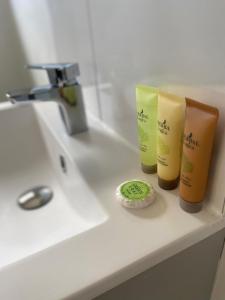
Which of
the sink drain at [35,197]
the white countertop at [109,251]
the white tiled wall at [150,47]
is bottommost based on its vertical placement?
the sink drain at [35,197]

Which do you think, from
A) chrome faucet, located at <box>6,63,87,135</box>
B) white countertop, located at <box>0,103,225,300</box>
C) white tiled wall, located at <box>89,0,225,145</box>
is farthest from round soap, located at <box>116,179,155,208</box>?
chrome faucet, located at <box>6,63,87,135</box>

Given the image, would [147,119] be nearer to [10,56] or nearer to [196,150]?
[196,150]

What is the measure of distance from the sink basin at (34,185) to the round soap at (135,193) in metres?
0.04

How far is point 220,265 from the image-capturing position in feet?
1.32

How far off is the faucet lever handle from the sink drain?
274 millimetres

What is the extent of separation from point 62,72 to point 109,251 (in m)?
0.36

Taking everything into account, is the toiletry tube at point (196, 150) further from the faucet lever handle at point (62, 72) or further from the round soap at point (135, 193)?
the faucet lever handle at point (62, 72)

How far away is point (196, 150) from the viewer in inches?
12.2

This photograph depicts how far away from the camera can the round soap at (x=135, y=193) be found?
378mm

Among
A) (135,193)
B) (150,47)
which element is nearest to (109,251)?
(135,193)

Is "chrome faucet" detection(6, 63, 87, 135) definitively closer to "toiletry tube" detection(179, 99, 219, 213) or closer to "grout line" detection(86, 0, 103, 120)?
"grout line" detection(86, 0, 103, 120)

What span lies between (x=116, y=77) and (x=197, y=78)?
210mm

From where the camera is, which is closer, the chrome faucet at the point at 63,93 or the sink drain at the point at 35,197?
the chrome faucet at the point at 63,93

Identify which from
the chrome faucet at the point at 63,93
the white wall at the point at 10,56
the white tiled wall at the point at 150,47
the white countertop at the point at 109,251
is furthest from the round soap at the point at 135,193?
the white wall at the point at 10,56
